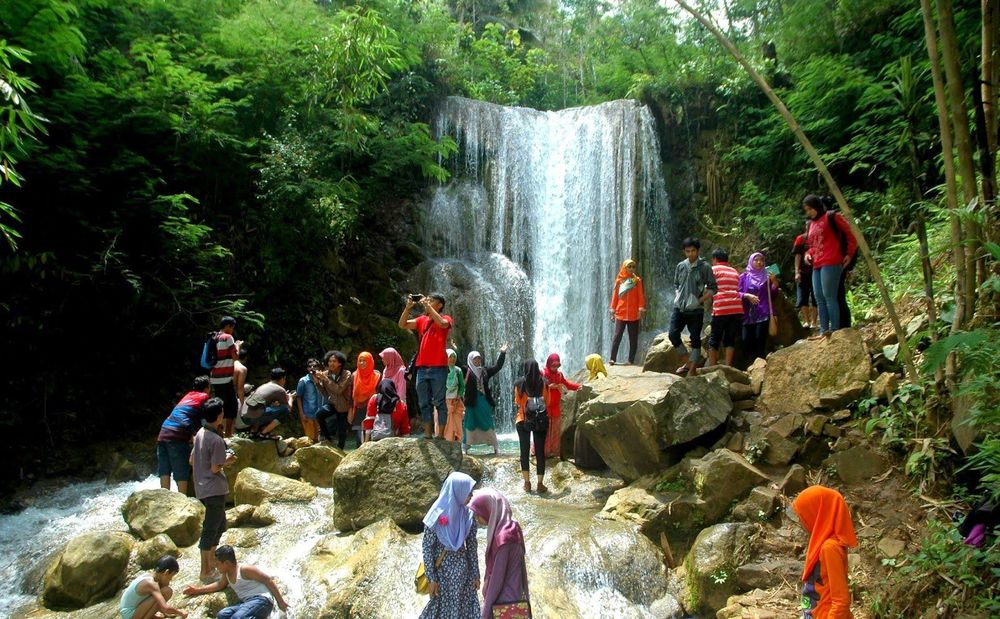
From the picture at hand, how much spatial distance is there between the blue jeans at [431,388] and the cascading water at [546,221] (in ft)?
21.0

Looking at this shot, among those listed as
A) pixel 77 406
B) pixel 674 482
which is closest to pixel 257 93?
pixel 77 406

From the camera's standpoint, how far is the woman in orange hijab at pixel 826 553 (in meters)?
3.62

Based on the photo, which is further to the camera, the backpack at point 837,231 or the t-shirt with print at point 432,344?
the t-shirt with print at point 432,344

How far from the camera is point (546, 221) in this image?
16.0 m

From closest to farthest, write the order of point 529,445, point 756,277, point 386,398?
1. point 529,445
2. point 386,398
3. point 756,277

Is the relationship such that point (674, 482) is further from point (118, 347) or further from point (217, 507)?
point (118, 347)

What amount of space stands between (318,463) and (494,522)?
5374 mm

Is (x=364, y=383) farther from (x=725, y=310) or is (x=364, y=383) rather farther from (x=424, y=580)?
(x=424, y=580)

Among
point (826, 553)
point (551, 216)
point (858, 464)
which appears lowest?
point (826, 553)

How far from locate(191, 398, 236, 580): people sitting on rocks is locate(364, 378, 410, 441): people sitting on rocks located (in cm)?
221

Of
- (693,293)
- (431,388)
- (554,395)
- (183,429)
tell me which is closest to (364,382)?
(431,388)

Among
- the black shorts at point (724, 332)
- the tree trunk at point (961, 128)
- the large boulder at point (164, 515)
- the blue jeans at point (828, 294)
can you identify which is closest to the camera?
the tree trunk at point (961, 128)

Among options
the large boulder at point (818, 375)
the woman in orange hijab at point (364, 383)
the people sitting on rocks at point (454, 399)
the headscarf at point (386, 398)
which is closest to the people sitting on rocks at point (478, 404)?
the people sitting on rocks at point (454, 399)

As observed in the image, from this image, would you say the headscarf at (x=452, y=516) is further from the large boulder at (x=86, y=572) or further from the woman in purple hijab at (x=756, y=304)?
the woman in purple hijab at (x=756, y=304)
